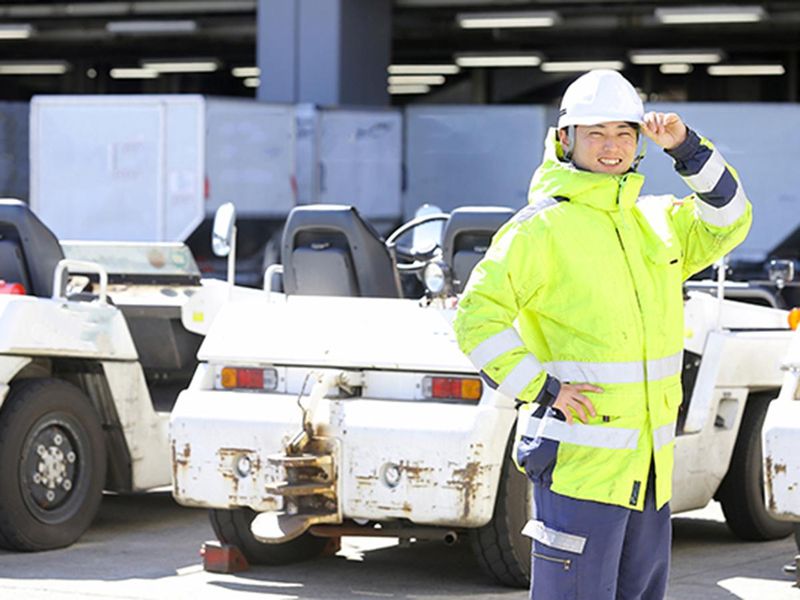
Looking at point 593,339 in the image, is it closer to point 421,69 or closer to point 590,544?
point 590,544

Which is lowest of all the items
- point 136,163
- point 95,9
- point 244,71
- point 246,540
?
point 246,540

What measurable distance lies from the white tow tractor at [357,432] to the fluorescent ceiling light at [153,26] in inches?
804

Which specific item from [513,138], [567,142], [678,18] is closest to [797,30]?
[678,18]

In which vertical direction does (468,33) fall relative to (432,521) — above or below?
above

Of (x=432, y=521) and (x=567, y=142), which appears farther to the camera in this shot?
(x=432, y=521)

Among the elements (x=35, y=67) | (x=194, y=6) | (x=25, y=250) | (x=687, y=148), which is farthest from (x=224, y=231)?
(x=35, y=67)

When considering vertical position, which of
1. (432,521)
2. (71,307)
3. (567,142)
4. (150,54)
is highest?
(150,54)

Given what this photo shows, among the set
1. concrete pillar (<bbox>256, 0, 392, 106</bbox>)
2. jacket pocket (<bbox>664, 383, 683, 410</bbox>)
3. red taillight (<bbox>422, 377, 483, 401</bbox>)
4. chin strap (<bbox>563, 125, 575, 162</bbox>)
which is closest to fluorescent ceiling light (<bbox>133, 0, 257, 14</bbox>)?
concrete pillar (<bbox>256, 0, 392, 106</bbox>)

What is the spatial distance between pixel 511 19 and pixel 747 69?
9170 millimetres

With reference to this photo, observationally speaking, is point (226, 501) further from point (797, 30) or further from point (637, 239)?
point (797, 30)

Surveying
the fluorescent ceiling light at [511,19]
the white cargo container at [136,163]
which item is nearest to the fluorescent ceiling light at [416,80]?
the fluorescent ceiling light at [511,19]

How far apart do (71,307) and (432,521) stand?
90.7 inches

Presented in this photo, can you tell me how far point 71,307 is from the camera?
27.1 ft

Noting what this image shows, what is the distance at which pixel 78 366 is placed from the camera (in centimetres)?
862
